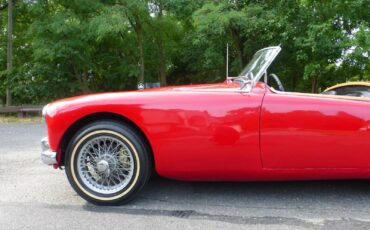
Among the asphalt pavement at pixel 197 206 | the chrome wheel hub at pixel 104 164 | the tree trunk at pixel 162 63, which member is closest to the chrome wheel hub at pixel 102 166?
the chrome wheel hub at pixel 104 164

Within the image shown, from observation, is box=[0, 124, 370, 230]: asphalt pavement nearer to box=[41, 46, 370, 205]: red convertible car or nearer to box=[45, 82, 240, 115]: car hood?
box=[41, 46, 370, 205]: red convertible car

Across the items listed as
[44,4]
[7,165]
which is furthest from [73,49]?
[7,165]

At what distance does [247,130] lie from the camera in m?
3.23

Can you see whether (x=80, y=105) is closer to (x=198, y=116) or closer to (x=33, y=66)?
(x=198, y=116)

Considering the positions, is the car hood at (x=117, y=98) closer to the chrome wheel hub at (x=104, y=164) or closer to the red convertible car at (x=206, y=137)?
the red convertible car at (x=206, y=137)

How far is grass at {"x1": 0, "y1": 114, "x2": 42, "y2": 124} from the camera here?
36.2 feet

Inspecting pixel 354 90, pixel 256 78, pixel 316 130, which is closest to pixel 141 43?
pixel 354 90

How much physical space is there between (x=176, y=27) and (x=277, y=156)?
1215 centimetres

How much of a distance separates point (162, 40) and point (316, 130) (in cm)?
1230

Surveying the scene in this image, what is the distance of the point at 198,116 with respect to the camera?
3254 mm

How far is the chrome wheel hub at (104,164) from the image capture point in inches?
134

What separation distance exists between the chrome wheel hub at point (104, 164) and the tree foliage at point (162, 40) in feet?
20.2

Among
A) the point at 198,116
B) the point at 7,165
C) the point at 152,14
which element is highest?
the point at 152,14

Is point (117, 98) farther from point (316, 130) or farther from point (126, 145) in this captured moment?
point (316, 130)
